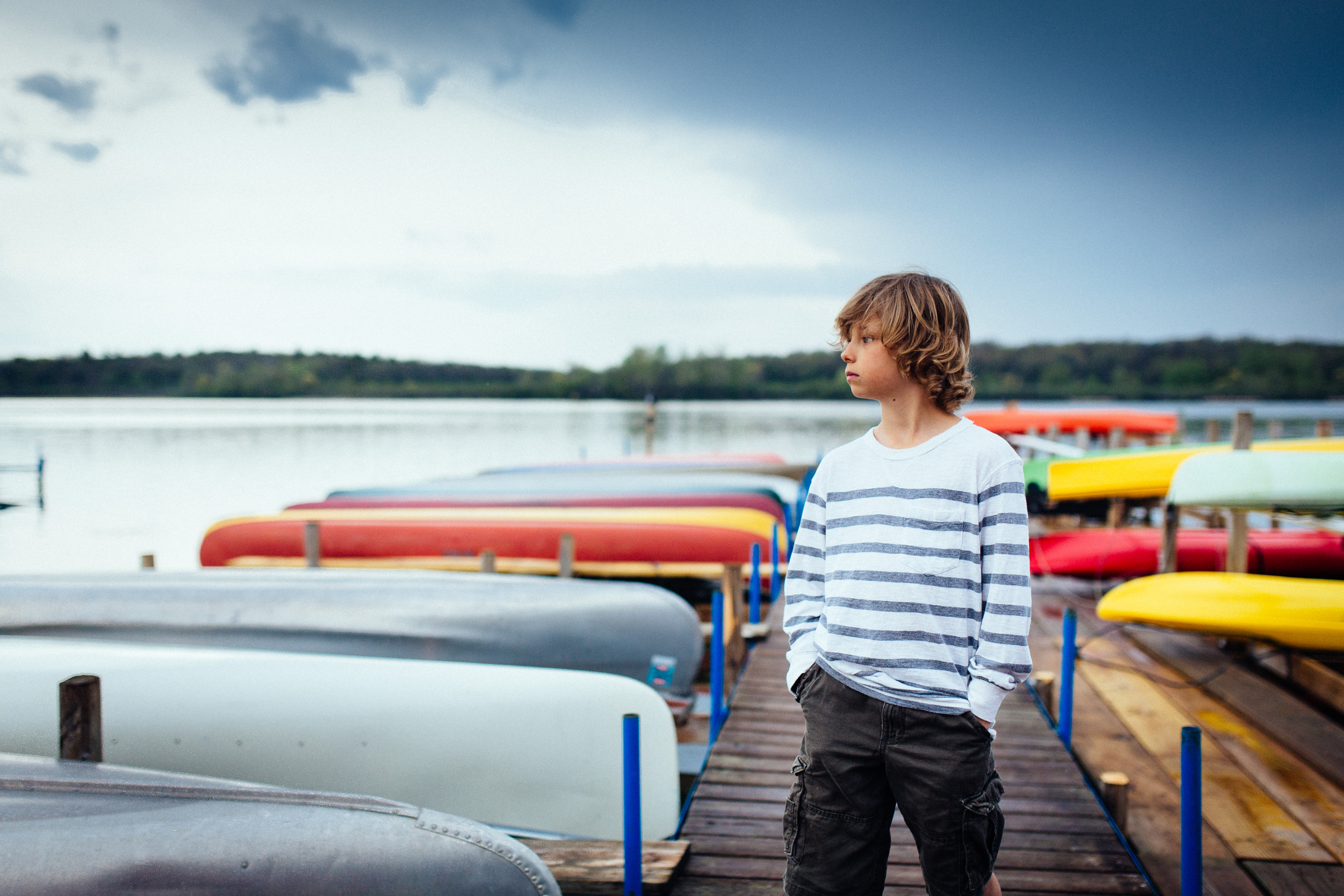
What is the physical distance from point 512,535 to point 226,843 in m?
4.75

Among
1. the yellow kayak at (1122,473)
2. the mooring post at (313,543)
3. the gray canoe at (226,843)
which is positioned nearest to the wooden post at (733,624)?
the gray canoe at (226,843)

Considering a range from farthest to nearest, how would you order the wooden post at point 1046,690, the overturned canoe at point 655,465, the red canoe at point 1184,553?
1. the overturned canoe at point 655,465
2. the red canoe at point 1184,553
3. the wooden post at point 1046,690

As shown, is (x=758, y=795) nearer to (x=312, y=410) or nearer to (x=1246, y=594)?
(x=1246, y=594)

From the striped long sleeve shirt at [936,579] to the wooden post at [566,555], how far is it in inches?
172

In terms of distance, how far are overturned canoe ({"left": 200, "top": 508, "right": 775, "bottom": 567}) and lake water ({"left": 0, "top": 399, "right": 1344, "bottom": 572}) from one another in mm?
1384

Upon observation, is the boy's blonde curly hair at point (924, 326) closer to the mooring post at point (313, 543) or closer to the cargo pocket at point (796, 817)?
the cargo pocket at point (796, 817)

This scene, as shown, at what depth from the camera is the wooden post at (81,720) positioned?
2.23 meters

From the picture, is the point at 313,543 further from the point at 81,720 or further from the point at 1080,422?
the point at 1080,422

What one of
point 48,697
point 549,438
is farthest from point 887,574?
point 549,438

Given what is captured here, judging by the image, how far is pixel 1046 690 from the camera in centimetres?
378

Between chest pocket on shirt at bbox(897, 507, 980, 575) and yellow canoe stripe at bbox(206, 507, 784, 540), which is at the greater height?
chest pocket on shirt at bbox(897, 507, 980, 575)

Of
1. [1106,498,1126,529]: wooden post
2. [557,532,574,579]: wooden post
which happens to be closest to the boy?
[557,532,574,579]: wooden post

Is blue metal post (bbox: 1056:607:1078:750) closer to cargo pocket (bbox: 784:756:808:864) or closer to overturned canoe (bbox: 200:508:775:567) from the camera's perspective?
cargo pocket (bbox: 784:756:808:864)

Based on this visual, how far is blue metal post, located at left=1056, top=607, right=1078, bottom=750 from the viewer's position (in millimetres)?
3178
